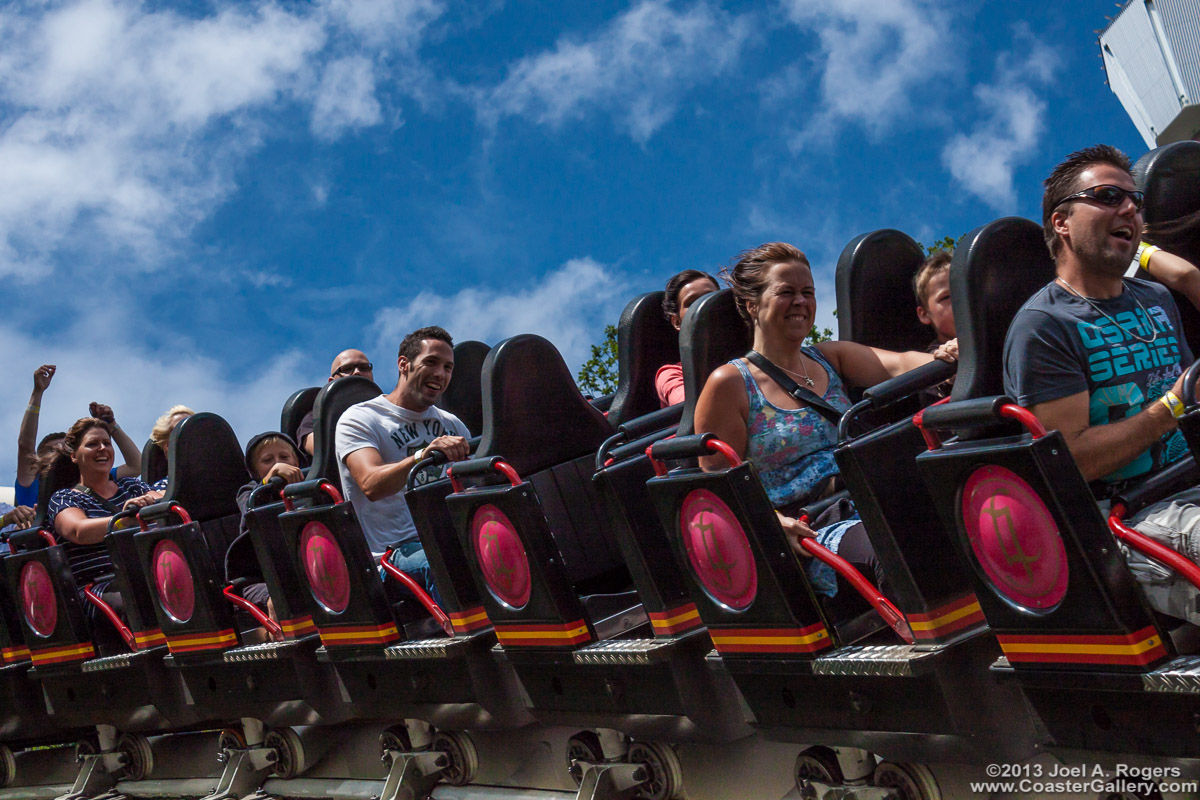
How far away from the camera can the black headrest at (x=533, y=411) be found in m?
4.02

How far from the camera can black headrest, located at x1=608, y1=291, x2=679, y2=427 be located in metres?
4.30

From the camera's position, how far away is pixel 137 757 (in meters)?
5.75

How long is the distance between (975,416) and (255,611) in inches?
129

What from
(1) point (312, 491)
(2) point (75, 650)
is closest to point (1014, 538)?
(1) point (312, 491)

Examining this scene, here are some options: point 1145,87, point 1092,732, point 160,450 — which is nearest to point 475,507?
point 1092,732

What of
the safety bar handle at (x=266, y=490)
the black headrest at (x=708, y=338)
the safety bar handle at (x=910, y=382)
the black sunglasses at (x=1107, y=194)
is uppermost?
the safety bar handle at (x=266, y=490)

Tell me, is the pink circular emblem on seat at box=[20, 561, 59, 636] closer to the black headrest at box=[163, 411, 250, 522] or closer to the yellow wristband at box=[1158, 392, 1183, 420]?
the black headrest at box=[163, 411, 250, 522]

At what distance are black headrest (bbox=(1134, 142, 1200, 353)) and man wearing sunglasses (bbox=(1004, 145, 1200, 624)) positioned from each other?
2.26 ft

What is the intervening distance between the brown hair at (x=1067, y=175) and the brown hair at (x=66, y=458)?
181 inches

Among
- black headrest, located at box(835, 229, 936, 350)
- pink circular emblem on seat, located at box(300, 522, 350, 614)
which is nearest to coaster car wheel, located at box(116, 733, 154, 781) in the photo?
pink circular emblem on seat, located at box(300, 522, 350, 614)

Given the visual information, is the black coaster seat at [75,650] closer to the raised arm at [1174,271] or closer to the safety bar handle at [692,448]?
the safety bar handle at [692,448]

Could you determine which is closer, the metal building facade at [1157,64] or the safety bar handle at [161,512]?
the safety bar handle at [161,512]

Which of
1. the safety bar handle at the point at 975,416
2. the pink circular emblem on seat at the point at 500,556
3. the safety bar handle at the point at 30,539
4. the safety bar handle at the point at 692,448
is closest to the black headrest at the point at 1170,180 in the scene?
A: the safety bar handle at the point at 975,416

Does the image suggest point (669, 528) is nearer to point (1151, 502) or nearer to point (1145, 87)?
point (1151, 502)
